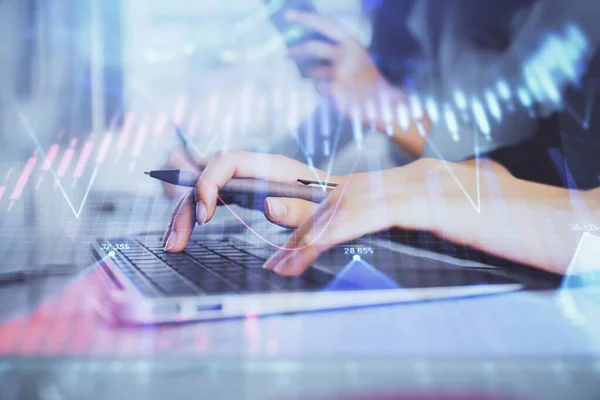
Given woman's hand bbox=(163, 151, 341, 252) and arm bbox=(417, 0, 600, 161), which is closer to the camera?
woman's hand bbox=(163, 151, 341, 252)

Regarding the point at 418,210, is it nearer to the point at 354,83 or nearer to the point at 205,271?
the point at 354,83

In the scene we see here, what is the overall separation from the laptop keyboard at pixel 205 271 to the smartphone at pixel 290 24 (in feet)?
1.33

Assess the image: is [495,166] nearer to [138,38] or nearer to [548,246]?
[548,246]

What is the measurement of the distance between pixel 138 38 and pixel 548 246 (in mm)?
912

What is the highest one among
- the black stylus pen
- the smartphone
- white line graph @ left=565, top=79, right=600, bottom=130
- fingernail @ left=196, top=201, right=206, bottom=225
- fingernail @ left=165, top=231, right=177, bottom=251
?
the smartphone

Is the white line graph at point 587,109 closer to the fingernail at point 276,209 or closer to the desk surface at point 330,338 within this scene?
the desk surface at point 330,338

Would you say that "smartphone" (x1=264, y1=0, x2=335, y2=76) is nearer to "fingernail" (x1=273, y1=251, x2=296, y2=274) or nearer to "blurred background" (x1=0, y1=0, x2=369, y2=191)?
"blurred background" (x1=0, y1=0, x2=369, y2=191)

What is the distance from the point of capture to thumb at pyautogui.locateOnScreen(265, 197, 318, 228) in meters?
0.77

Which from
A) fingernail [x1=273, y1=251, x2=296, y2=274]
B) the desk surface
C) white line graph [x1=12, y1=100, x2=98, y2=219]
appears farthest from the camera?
white line graph [x1=12, y1=100, x2=98, y2=219]

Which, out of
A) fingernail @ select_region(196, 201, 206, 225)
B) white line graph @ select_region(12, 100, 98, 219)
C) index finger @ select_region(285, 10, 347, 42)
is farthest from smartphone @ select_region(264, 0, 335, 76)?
white line graph @ select_region(12, 100, 98, 219)

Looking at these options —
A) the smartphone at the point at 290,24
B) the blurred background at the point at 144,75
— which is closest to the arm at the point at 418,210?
the blurred background at the point at 144,75

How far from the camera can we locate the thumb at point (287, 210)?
0.77m

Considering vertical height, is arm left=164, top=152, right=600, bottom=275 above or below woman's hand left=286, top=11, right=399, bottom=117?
below

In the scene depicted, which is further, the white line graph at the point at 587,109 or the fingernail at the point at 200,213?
the white line graph at the point at 587,109
